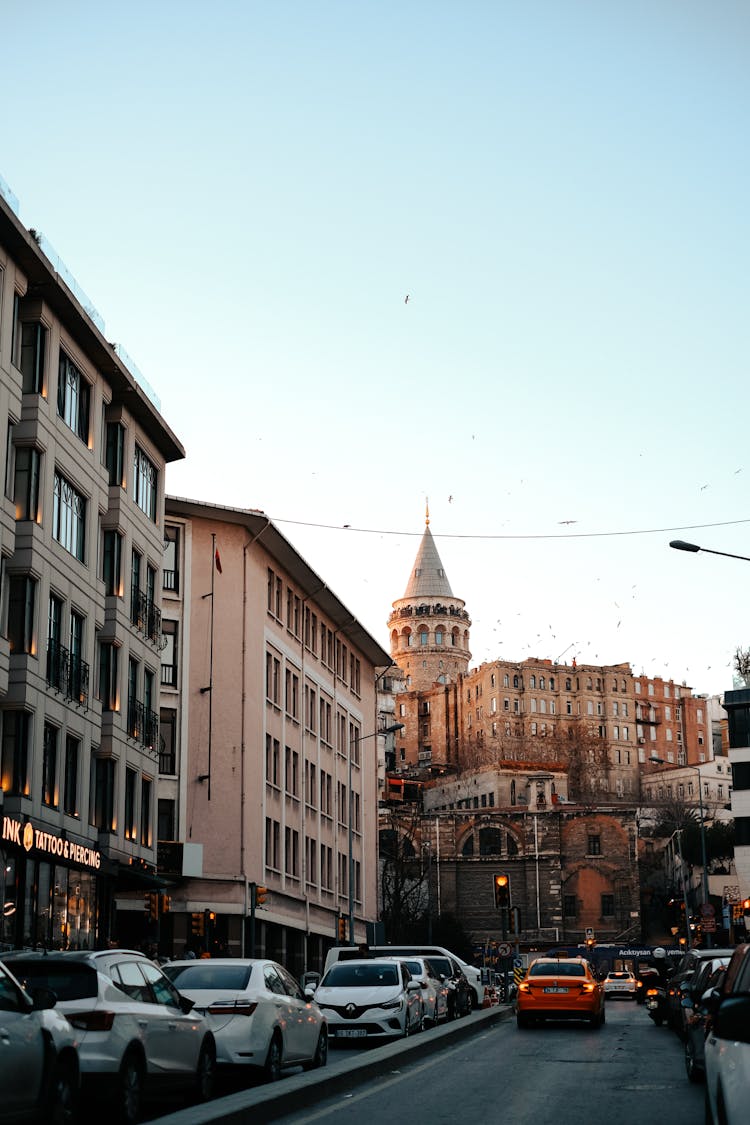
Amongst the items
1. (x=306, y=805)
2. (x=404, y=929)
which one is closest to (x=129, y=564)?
(x=306, y=805)

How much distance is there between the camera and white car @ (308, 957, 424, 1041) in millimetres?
26969

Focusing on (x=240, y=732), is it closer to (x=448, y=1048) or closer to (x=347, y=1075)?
(x=448, y=1048)

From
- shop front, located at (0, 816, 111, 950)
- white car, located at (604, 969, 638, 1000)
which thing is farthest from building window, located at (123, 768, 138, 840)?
white car, located at (604, 969, 638, 1000)

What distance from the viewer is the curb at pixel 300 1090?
13.0m

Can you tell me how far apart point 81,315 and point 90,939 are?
15.6 metres

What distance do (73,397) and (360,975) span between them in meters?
18.1

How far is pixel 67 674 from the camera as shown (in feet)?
123

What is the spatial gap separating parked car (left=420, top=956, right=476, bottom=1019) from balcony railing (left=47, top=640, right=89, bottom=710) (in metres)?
10.8

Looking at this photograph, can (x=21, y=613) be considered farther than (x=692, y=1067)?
Yes

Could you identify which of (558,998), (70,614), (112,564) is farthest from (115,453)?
(558,998)

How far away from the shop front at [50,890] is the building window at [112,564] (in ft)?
23.7

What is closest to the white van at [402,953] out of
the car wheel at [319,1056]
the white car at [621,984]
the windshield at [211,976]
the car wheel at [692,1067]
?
the car wheel at [319,1056]

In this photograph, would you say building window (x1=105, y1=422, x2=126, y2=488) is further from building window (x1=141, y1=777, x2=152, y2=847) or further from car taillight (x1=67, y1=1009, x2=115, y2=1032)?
car taillight (x1=67, y1=1009, x2=115, y2=1032)

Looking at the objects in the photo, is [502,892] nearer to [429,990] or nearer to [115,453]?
[429,990]
